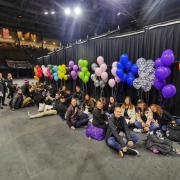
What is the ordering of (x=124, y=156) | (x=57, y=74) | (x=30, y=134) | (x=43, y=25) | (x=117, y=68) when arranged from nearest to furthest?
(x=124, y=156) → (x=30, y=134) → (x=117, y=68) → (x=57, y=74) → (x=43, y=25)

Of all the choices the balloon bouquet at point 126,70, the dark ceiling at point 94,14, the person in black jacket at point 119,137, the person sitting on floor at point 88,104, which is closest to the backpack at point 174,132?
the person in black jacket at point 119,137

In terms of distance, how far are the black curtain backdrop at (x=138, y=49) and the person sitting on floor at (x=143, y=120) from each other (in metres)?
0.58

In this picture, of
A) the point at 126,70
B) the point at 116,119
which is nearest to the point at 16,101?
the point at 126,70

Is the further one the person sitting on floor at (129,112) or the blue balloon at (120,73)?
the blue balloon at (120,73)

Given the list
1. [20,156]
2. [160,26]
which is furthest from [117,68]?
[20,156]

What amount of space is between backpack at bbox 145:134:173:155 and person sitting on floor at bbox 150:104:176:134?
66cm

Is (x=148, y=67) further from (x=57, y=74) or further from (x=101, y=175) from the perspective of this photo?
(x=57, y=74)

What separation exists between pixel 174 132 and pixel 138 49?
8.17 ft

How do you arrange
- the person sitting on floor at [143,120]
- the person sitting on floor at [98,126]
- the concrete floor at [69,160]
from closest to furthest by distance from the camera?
the concrete floor at [69,160] → the person sitting on floor at [98,126] → the person sitting on floor at [143,120]

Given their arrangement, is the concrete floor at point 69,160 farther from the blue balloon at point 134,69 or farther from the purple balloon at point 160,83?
the blue balloon at point 134,69

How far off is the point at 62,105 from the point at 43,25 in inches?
444

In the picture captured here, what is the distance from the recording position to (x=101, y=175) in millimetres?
2373

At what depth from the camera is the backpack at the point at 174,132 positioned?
10.8ft

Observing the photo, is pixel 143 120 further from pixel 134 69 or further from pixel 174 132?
pixel 134 69
